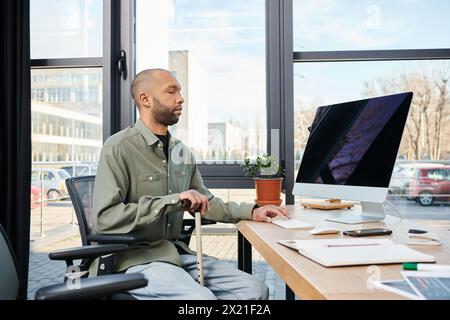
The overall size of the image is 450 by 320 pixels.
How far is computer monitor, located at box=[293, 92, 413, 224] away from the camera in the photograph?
1.44 m

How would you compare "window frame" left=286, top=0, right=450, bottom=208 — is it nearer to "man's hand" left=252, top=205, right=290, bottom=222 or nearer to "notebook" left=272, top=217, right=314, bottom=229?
"man's hand" left=252, top=205, right=290, bottom=222

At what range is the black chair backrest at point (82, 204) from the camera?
5.09ft

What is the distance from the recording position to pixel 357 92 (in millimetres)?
2598

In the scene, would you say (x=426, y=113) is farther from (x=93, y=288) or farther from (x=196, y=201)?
(x=93, y=288)

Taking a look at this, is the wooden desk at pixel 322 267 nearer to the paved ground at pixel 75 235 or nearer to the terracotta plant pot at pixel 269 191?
the terracotta plant pot at pixel 269 191

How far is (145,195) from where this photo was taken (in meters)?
1.60

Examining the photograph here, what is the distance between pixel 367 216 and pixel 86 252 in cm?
107

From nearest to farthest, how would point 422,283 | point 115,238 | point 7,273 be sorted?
1. point 422,283
2. point 7,273
3. point 115,238

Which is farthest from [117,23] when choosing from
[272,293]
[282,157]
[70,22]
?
[272,293]

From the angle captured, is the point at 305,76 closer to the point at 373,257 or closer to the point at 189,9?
the point at 189,9

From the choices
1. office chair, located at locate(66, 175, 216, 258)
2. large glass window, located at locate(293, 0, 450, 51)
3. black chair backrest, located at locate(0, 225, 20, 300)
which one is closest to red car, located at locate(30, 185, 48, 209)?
office chair, located at locate(66, 175, 216, 258)

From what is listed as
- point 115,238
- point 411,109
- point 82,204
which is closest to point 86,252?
point 115,238

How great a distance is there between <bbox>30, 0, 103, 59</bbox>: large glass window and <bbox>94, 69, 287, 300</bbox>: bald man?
1.12 m

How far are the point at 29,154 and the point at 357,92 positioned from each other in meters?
2.06
